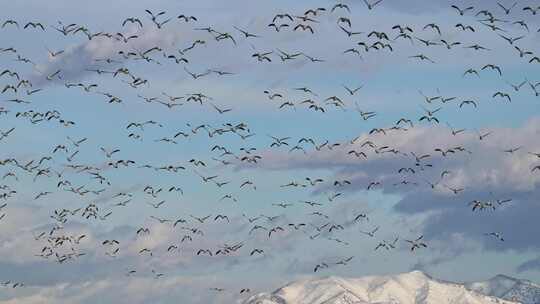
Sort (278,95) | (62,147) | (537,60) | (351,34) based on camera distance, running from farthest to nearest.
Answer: (62,147), (278,95), (537,60), (351,34)

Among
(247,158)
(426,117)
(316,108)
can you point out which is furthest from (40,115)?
(426,117)

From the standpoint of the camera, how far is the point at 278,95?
594 feet

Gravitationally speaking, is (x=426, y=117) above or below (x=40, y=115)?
below

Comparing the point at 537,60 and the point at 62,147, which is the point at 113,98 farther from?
the point at 537,60

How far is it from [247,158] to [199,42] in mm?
30413

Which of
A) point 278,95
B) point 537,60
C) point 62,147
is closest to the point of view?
point 537,60

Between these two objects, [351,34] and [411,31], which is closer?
[351,34]

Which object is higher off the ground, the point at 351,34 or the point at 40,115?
the point at 40,115

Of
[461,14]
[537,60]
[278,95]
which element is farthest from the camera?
[278,95]

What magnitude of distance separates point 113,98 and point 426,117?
171ft

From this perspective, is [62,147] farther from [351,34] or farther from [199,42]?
[351,34]

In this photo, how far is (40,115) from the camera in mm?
191125

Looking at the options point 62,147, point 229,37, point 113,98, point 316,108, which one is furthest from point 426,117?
point 62,147

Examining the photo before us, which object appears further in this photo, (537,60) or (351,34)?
(537,60)
